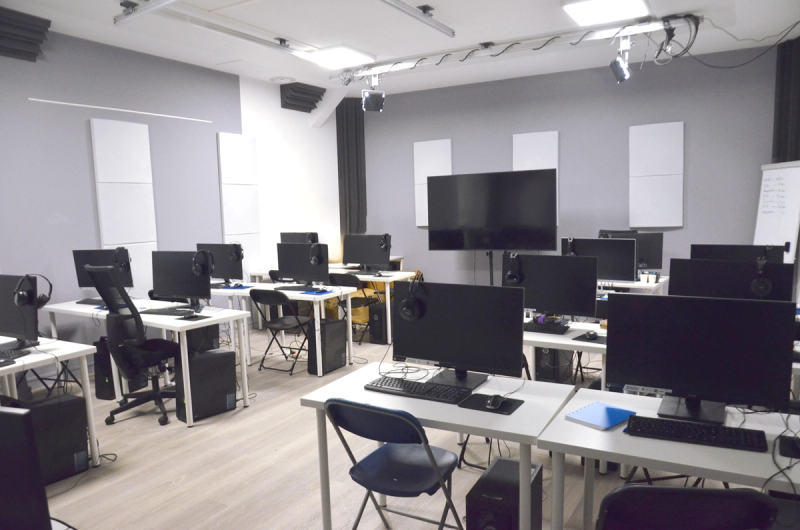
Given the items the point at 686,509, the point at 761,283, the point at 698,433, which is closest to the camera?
the point at 686,509

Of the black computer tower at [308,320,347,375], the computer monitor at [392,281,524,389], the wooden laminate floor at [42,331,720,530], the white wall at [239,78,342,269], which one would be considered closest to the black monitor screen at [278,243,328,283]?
the black computer tower at [308,320,347,375]

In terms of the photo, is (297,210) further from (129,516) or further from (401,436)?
(401,436)

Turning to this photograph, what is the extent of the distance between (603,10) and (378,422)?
170 inches

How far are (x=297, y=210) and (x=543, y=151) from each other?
3.71 meters

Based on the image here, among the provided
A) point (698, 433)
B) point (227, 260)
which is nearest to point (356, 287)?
point (227, 260)

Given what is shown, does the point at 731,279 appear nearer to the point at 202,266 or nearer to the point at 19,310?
the point at 202,266

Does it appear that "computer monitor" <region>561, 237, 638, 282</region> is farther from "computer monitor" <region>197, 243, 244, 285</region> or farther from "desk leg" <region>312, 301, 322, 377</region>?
"computer monitor" <region>197, 243, 244, 285</region>

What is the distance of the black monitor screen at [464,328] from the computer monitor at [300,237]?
4709 mm

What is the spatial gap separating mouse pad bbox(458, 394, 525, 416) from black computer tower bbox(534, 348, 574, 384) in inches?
86.4

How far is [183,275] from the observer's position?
15.3 ft

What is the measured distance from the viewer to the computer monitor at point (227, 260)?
5.97 metres

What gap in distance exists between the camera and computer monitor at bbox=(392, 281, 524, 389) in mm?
2447

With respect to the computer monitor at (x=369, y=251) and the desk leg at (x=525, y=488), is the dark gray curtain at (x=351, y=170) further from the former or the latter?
the desk leg at (x=525, y=488)

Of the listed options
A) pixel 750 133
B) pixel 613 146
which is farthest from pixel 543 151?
pixel 750 133
